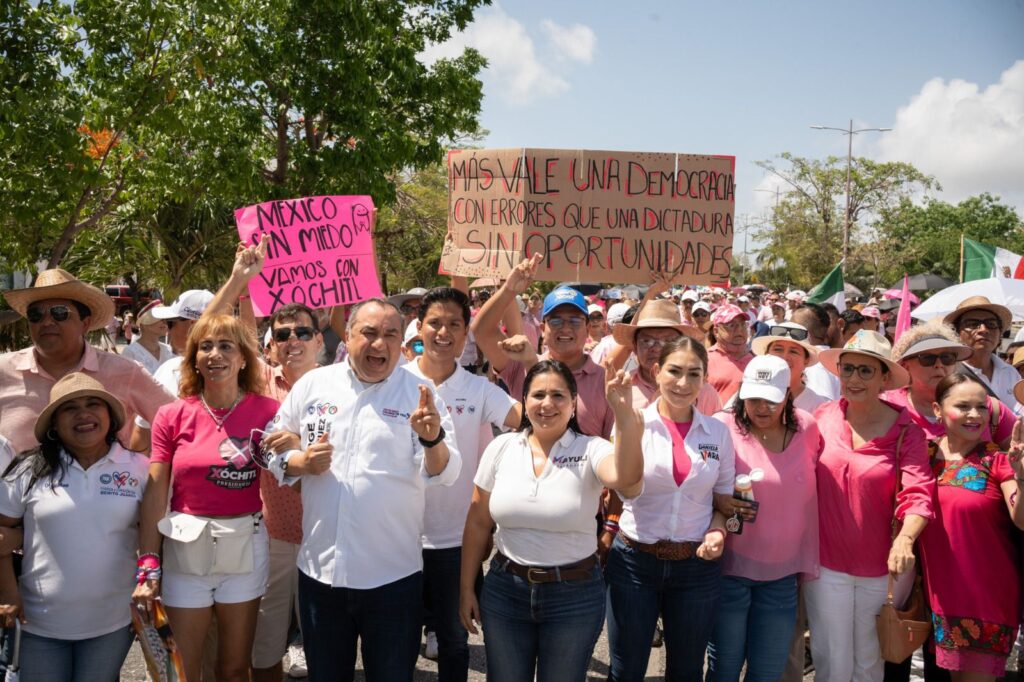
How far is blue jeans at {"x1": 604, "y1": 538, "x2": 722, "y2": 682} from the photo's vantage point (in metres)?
3.65

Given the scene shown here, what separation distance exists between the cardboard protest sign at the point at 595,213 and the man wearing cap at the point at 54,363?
2.15 meters

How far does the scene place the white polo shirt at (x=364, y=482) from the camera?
3.33 meters

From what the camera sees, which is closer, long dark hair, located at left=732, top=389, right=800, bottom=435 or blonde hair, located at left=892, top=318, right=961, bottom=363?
long dark hair, located at left=732, top=389, right=800, bottom=435

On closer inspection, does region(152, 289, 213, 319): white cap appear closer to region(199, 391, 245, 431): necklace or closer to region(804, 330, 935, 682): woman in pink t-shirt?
region(199, 391, 245, 431): necklace

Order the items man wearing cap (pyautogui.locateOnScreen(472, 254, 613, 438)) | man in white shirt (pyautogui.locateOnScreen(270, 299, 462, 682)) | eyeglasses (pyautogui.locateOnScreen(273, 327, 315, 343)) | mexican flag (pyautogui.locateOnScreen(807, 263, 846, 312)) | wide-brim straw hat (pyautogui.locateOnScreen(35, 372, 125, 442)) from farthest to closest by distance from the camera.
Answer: mexican flag (pyautogui.locateOnScreen(807, 263, 846, 312)), eyeglasses (pyautogui.locateOnScreen(273, 327, 315, 343)), man wearing cap (pyautogui.locateOnScreen(472, 254, 613, 438)), wide-brim straw hat (pyautogui.locateOnScreen(35, 372, 125, 442)), man in white shirt (pyautogui.locateOnScreen(270, 299, 462, 682))

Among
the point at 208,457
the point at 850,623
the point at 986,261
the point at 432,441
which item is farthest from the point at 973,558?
the point at 986,261

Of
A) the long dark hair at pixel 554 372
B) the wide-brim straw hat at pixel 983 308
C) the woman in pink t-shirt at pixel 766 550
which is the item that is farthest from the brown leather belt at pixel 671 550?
the wide-brim straw hat at pixel 983 308

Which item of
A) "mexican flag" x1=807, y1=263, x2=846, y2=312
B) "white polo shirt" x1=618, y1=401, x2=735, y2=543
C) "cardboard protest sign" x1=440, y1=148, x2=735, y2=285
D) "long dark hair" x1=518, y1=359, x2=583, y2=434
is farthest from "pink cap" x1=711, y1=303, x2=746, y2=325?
"mexican flag" x1=807, y1=263, x2=846, y2=312

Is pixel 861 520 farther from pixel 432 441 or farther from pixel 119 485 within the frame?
pixel 119 485

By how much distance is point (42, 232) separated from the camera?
27.0 feet

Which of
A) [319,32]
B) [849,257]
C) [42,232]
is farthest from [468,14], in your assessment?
[849,257]

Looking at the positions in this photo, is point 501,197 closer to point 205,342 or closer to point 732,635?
point 205,342

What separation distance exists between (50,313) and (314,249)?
2.02 m

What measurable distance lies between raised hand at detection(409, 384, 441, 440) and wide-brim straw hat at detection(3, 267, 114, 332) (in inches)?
71.4
